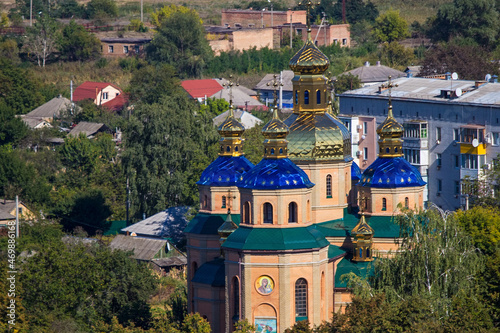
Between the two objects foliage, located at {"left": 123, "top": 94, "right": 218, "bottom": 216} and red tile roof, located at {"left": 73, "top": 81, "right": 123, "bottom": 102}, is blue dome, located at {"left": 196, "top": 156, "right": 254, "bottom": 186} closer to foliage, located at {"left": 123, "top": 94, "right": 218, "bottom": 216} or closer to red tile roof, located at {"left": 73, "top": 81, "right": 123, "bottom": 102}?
foliage, located at {"left": 123, "top": 94, "right": 218, "bottom": 216}

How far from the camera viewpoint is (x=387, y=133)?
51.0 m

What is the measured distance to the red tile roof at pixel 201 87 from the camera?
347 ft

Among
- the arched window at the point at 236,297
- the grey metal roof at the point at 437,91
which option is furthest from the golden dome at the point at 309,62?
the grey metal roof at the point at 437,91

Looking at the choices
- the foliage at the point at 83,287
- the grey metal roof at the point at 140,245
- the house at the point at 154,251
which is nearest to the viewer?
the foliage at the point at 83,287

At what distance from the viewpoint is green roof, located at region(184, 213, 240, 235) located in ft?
165

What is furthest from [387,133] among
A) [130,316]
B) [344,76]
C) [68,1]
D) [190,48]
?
[68,1]

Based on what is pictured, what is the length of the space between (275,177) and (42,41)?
242 feet

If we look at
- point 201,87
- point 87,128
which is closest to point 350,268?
point 87,128

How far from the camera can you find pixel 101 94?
4203 inches

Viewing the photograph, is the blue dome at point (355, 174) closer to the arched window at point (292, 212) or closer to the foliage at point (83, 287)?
the arched window at point (292, 212)

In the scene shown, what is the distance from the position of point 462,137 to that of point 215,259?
28.5m

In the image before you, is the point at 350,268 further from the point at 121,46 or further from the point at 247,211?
the point at 121,46

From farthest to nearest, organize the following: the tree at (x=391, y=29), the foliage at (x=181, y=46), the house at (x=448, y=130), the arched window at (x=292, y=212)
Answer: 1. the tree at (x=391, y=29)
2. the foliage at (x=181, y=46)
3. the house at (x=448, y=130)
4. the arched window at (x=292, y=212)

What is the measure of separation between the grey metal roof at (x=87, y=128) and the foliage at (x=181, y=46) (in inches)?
730
